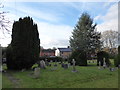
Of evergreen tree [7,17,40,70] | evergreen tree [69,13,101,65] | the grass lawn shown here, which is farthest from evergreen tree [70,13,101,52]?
the grass lawn

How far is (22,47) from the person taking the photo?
19.5 metres

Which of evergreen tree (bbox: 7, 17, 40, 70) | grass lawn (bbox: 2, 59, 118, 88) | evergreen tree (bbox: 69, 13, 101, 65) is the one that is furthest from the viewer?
evergreen tree (bbox: 69, 13, 101, 65)

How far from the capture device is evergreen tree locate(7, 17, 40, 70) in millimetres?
19344

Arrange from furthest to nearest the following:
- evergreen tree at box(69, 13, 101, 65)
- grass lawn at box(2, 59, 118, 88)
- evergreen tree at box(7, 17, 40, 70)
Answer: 1. evergreen tree at box(69, 13, 101, 65)
2. evergreen tree at box(7, 17, 40, 70)
3. grass lawn at box(2, 59, 118, 88)

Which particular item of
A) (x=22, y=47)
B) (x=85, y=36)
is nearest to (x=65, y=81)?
(x=22, y=47)

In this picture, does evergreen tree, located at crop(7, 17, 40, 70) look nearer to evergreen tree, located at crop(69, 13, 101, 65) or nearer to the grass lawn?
the grass lawn

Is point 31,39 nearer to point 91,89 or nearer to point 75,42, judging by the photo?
point 91,89

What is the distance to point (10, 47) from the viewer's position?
20281 mm

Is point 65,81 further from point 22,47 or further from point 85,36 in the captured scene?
point 85,36

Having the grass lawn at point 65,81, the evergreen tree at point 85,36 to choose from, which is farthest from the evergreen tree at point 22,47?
the evergreen tree at point 85,36

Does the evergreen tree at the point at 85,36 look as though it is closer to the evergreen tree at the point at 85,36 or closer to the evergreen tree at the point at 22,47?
the evergreen tree at the point at 85,36

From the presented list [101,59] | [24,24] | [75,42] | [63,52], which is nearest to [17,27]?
[24,24]

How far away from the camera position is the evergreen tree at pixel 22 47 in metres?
19.3

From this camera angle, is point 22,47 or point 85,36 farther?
point 85,36
